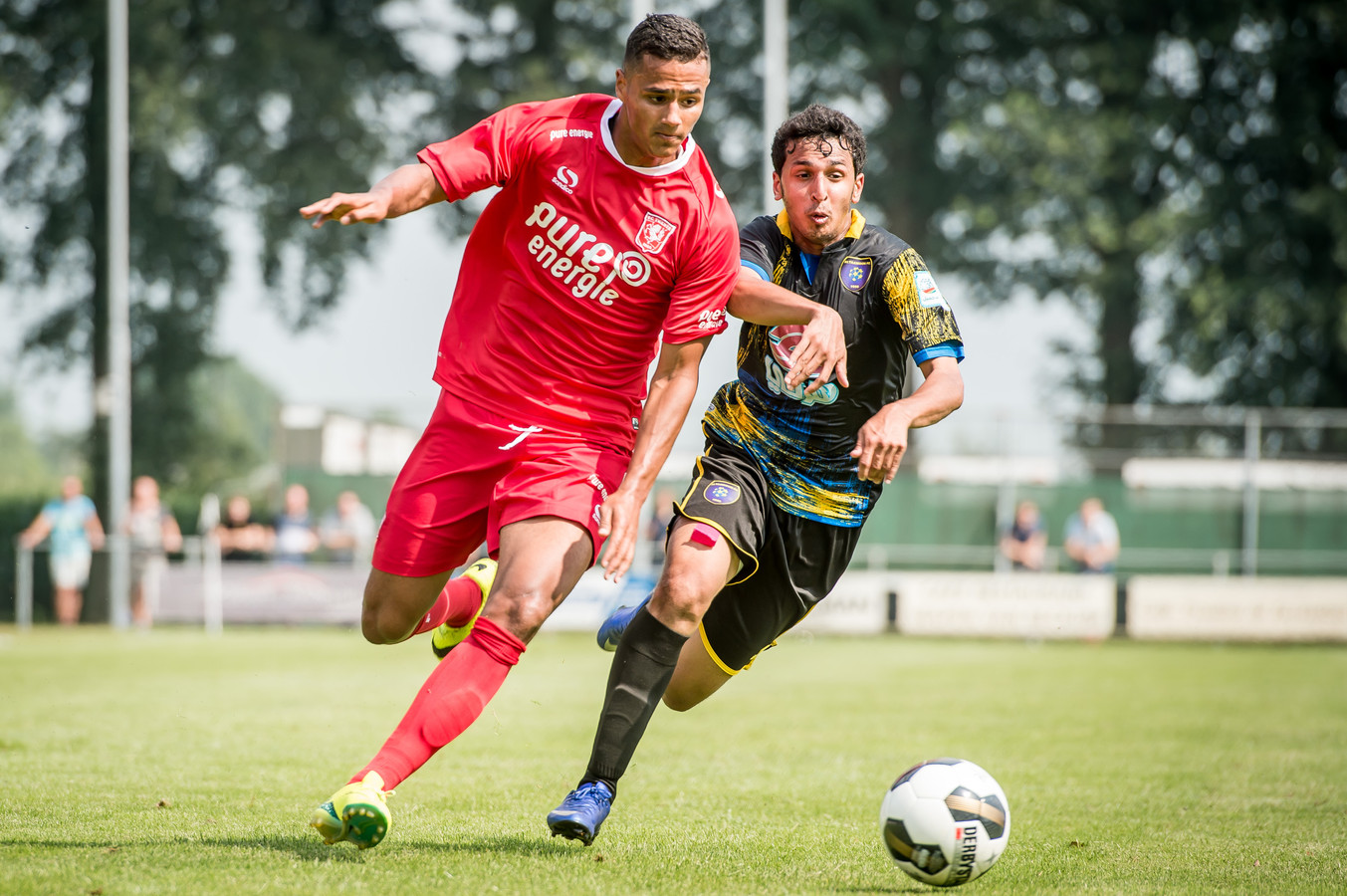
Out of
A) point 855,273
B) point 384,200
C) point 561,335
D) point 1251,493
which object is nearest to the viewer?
point 384,200

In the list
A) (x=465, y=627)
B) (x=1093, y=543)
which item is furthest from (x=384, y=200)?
(x=1093, y=543)

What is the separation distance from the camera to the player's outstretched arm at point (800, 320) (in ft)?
14.9

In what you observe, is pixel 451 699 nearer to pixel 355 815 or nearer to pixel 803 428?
pixel 355 815

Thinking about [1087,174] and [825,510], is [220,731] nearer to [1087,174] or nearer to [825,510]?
[825,510]

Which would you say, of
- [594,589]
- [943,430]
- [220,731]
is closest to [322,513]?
[594,589]

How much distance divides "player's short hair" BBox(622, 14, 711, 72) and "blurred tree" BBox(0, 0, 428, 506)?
2378cm

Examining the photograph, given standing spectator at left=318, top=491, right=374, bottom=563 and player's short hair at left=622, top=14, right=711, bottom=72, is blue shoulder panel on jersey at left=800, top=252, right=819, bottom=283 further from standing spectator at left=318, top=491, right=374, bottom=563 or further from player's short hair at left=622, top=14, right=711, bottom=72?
standing spectator at left=318, top=491, right=374, bottom=563

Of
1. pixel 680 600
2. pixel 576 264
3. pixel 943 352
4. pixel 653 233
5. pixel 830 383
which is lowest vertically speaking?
pixel 680 600

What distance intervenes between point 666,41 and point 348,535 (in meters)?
15.9

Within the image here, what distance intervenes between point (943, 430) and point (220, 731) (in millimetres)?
15991

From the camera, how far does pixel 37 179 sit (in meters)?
28.7

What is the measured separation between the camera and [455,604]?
581cm

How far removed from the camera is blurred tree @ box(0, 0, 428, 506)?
27.4 m

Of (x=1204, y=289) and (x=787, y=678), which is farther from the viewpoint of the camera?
(x=1204, y=289)
